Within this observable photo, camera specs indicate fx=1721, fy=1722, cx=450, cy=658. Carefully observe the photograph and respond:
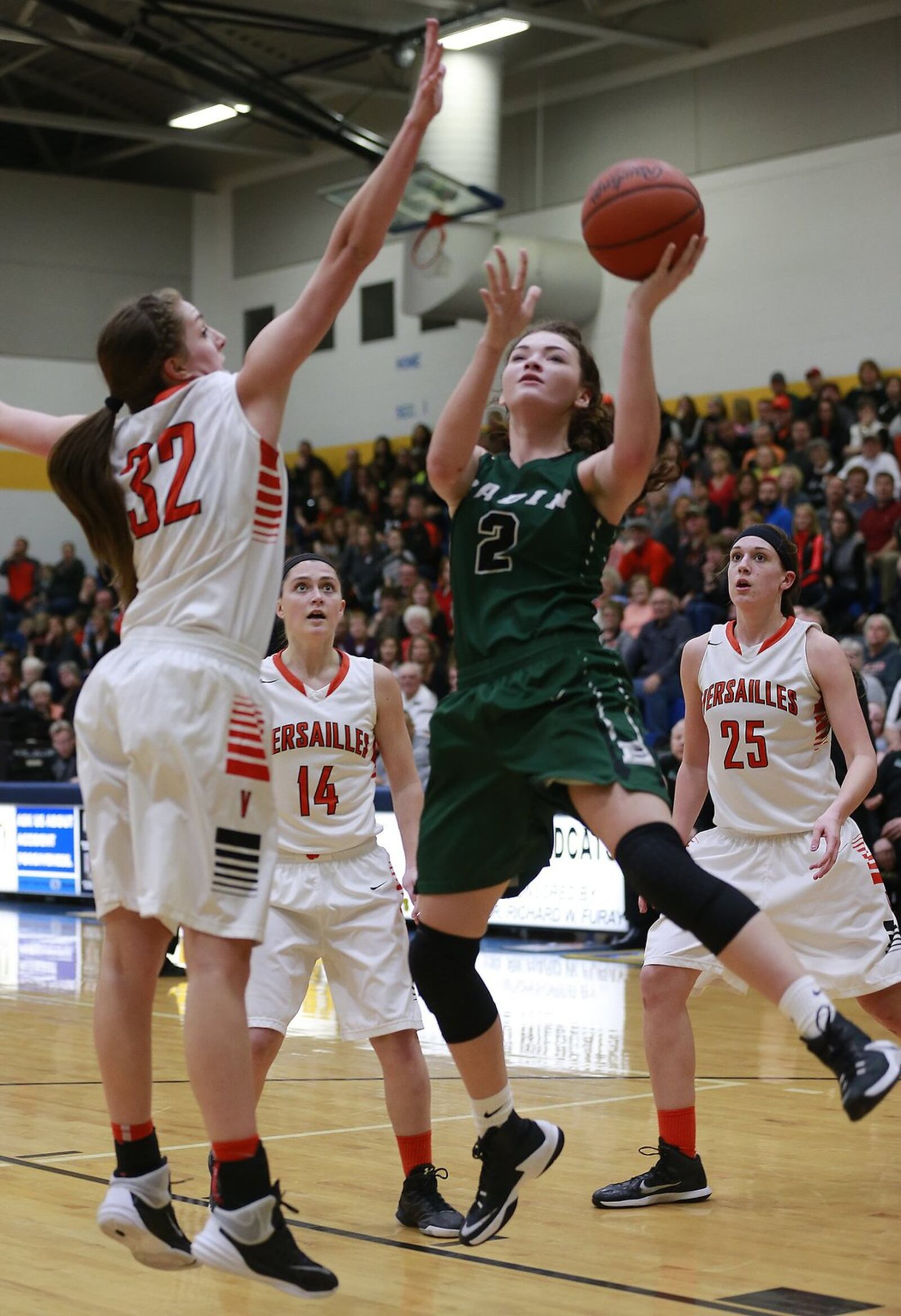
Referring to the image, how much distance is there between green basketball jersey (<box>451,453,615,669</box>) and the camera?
407 centimetres

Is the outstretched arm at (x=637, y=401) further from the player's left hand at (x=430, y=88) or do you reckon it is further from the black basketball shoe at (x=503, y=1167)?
the black basketball shoe at (x=503, y=1167)

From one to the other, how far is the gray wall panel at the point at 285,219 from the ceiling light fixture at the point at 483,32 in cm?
475

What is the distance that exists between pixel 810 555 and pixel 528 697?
36.1 ft

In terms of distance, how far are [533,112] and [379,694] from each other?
17851 millimetres

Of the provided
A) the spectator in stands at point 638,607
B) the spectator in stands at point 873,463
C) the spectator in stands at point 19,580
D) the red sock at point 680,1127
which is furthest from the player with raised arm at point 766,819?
the spectator in stands at point 19,580

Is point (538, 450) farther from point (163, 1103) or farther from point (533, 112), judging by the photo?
point (533, 112)

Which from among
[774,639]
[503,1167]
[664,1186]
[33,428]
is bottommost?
[664,1186]

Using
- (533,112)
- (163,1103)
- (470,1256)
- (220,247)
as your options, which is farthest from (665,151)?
(470,1256)

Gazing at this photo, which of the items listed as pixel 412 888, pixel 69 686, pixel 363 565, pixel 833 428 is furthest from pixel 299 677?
pixel 69 686

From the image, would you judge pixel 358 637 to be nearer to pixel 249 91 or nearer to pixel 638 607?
pixel 638 607

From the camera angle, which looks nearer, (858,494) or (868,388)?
(858,494)

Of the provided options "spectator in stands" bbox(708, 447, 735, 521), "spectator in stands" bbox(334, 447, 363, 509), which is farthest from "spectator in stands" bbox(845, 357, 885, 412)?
"spectator in stands" bbox(334, 447, 363, 509)

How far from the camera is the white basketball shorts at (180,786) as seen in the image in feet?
11.6

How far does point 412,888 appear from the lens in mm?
4637
